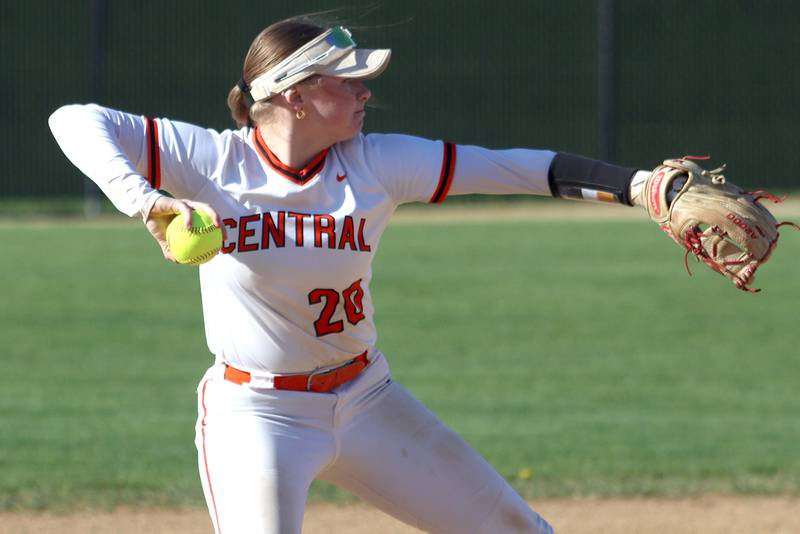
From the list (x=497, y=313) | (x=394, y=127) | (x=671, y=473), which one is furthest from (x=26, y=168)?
(x=671, y=473)

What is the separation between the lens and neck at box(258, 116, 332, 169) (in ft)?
12.0

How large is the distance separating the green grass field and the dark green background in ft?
15.0

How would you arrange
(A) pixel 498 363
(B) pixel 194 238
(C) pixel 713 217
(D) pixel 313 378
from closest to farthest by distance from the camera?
(B) pixel 194 238 < (C) pixel 713 217 < (D) pixel 313 378 < (A) pixel 498 363

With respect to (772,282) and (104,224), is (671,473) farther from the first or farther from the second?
(104,224)

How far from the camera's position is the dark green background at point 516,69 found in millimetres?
19578

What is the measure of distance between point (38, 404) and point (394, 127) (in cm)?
1214

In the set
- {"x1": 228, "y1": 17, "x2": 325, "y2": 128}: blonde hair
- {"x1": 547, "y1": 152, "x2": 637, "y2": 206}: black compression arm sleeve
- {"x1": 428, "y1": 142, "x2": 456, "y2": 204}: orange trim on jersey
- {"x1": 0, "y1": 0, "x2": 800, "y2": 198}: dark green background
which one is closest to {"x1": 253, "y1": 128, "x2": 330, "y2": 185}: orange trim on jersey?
{"x1": 228, "y1": 17, "x2": 325, "y2": 128}: blonde hair

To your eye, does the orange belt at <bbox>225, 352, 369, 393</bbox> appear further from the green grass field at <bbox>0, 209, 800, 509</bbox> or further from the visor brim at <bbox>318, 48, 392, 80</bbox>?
the green grass field at <bbox>0, 209, 800, 509</bbox>

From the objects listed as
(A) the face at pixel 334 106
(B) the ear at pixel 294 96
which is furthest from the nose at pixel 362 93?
(B) the ear at pixel 294 96

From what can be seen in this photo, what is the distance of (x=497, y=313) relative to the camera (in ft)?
37.5

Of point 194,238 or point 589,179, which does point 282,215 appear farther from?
point 589,179

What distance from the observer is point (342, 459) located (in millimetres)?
3693

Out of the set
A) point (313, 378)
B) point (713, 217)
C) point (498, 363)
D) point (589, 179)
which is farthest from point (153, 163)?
point (498, 363)

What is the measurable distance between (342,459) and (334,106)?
1.02m
